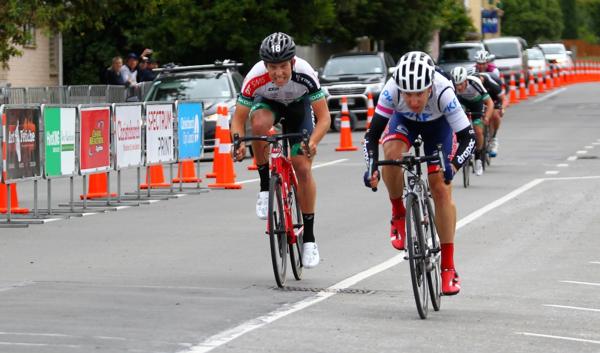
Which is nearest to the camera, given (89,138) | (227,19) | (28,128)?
(28,128)

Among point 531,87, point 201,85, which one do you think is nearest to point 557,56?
point 531,87

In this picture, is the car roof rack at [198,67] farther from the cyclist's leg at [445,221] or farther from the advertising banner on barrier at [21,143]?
the cyclist's leg at [445,221]

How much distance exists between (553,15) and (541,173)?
97249 mm

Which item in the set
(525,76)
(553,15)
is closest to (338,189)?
(525,76)

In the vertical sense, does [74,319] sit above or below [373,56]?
below

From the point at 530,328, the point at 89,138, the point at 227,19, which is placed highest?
the point at 227,19

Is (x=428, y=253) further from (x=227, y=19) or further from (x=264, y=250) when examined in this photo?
(x=227, y=19)

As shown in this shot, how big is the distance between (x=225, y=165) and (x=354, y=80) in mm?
16805

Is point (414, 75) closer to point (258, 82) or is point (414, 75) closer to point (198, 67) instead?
point (258, 82)

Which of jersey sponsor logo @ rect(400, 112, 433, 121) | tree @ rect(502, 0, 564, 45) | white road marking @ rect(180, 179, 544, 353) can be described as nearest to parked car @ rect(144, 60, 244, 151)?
white road marking @ rect(180, 179, 544, 353)

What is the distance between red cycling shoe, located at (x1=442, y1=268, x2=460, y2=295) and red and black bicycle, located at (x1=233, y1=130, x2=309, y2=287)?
1.39 metres

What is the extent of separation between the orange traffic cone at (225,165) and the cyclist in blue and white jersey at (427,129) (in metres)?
10.2

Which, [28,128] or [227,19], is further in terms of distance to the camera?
[227,19]

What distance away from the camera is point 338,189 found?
20.3 meters
